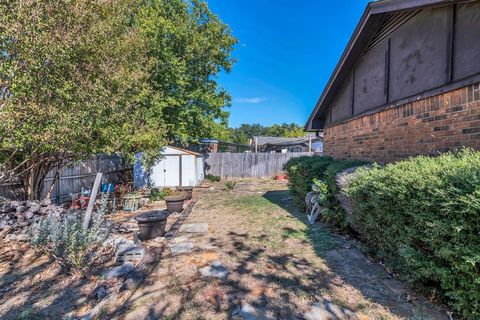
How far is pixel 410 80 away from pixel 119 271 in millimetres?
5776

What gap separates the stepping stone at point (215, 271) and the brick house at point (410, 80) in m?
3.65

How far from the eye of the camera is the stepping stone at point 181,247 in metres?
4.22

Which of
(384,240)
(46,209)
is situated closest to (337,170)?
(384,240)

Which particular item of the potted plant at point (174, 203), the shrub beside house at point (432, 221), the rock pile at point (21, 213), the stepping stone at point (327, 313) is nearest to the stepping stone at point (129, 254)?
the rock pile at point (21, 213)

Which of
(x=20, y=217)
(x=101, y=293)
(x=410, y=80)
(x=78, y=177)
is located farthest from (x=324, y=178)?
(x=78, y=177)

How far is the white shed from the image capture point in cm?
1191

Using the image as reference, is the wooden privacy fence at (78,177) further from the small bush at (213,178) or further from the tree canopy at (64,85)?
the small bush at (213,178)

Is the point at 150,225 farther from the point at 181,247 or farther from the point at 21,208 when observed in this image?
the point at 21,208

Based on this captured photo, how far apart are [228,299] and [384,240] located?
217cm

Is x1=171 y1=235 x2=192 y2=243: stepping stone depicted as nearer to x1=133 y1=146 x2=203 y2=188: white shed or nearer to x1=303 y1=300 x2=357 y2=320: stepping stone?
x1=303 y1=300 x2=357 y2=320: stepping stone

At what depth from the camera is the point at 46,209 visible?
5223mm

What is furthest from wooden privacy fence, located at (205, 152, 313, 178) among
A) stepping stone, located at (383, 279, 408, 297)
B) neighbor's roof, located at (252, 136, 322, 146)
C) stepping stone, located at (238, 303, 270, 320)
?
stepping stone, located at (238, 303, 270, 320)

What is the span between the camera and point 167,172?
12.2 meters

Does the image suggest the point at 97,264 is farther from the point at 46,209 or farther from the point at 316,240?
the point at 316,240
